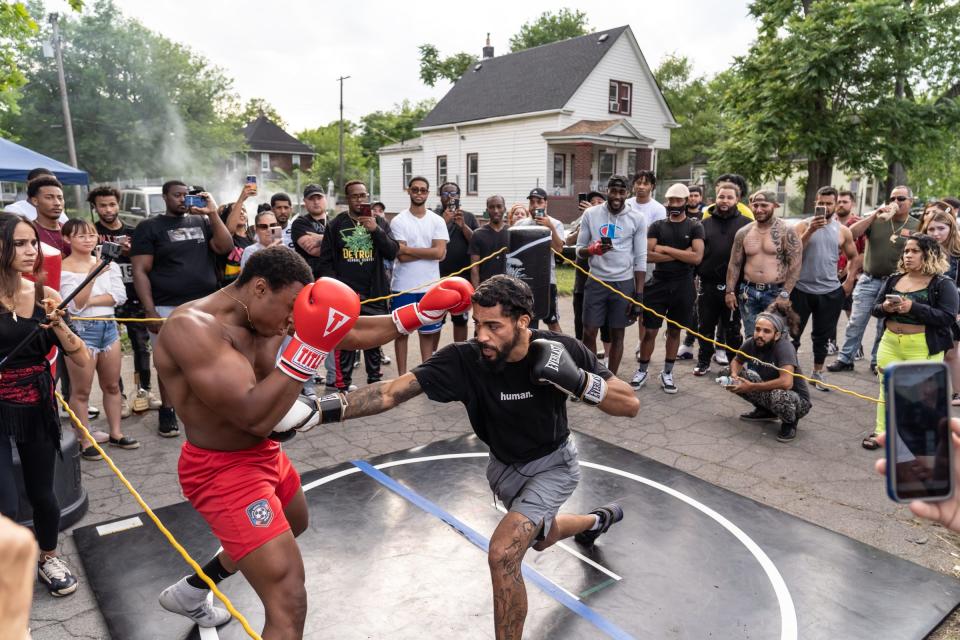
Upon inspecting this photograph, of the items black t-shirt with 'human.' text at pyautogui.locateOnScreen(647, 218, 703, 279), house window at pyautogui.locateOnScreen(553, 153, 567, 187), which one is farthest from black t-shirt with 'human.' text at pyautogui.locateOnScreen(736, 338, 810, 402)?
house window at pyautogui.locateOnScreen(553, 153, 567, 187)

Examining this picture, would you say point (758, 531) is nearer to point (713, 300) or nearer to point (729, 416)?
point (729, 416)

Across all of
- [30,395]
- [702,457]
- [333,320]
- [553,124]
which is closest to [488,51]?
[553,124]

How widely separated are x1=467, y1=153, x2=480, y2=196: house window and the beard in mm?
24550

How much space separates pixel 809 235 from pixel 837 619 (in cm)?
458

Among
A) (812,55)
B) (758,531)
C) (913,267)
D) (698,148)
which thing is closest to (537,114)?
(812,55)

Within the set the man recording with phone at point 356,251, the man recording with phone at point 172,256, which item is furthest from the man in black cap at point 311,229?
the man recording with phone at point 172,256

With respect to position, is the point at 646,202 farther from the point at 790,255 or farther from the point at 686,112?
the point at 686,112

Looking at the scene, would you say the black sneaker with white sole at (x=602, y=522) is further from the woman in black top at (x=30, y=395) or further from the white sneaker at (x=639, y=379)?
the white sneaker at (x=639, y=379)

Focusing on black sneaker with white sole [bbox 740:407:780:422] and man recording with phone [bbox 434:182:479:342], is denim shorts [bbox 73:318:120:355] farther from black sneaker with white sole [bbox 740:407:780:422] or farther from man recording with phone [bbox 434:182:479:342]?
black sneaker with white sole [bbox 740:407:780:422]

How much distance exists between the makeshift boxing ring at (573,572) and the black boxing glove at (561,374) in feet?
3.98

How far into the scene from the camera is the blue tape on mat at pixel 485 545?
313 cm

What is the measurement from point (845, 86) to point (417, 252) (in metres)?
16.5

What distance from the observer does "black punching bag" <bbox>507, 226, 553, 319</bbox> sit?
23.9 feet

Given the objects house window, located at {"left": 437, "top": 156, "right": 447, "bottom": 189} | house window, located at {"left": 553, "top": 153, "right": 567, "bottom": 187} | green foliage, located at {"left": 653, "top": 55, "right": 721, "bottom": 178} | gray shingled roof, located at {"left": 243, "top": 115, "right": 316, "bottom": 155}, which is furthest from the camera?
gray shingled roof, located at {"left": 243, "top": 115, "right": 316, "bottom": 155}
